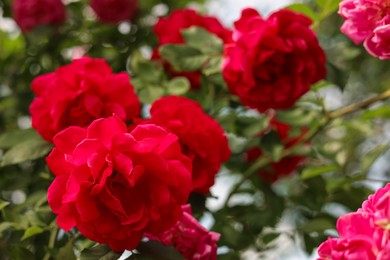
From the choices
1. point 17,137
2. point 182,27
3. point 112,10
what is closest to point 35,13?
point 112,10

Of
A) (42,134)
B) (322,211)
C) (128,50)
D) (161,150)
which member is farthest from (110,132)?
(128,50)

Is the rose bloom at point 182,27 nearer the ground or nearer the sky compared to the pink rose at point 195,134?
nearer the ground

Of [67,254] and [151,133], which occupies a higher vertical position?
[151,133]

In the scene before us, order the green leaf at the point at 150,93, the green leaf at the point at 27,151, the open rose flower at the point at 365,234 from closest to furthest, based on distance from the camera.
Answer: the open rose flower at the point at 365,234 → the green leaf at the point at 27,151 → the green leaf at the point at 150,93

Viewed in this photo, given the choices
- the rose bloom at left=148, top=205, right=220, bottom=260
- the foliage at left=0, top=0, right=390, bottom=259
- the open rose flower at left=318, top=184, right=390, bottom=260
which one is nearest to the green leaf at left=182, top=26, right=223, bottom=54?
the foliage at left=0, top=0, right=390, bottom=259

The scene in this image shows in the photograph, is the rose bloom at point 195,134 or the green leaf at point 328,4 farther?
the green leaf at point 328,4

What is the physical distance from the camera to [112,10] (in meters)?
1.52

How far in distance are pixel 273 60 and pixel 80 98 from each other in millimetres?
273

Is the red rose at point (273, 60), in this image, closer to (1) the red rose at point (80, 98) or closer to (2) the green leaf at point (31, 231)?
(1) the red rose at point (80, 98)

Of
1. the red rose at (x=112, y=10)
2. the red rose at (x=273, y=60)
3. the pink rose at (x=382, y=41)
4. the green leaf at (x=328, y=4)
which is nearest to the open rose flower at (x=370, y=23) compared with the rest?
the pink rose at (x=382, y=41)

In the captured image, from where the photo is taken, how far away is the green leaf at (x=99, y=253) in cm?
80

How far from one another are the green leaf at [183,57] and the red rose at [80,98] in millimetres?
180

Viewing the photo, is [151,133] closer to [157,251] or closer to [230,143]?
[157,251]

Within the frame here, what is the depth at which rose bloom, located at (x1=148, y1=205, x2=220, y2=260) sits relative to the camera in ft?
2.86
